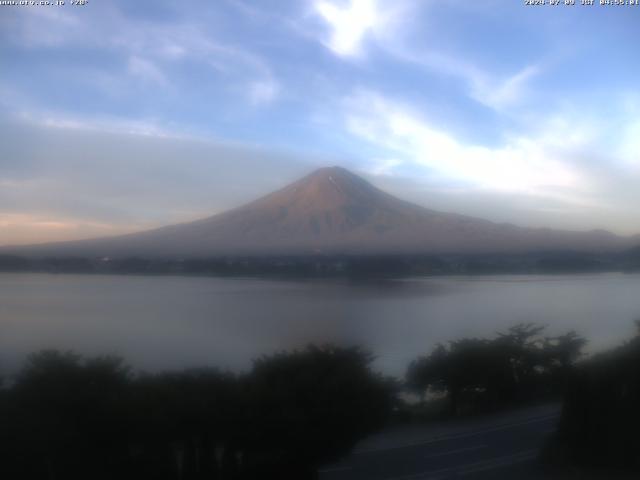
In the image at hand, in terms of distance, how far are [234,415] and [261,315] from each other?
3.41m

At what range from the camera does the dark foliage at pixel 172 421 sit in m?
5.22

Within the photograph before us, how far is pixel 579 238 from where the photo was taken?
1266 cm

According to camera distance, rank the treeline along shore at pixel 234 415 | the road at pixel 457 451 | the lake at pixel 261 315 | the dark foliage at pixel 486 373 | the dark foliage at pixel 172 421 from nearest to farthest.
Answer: the dark foliage at pixel 172 421 < the treeline along shore at pixel 234 415 < the road at pixel 457 451 < the lake at pixel 261 315 < the dark foliage at pixel 486 373

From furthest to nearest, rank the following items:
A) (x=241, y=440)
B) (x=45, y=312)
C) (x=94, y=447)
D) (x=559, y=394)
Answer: (x=45, y=312), (x=559, y=394), (x=241, y=440), (x=94, y=447)

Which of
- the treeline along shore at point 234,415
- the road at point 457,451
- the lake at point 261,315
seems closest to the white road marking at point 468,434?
the road at point 457,451

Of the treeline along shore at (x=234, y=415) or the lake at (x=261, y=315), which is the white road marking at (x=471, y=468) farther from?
the lake at (x=261, y=315)

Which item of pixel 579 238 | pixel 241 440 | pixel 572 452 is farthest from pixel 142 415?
pixel 579 238

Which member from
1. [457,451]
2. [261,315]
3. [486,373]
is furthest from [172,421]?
[486,373]

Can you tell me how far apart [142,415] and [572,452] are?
12.6 feet

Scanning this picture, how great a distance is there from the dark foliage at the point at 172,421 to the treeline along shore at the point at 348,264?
3876mm

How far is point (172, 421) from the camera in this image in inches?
222

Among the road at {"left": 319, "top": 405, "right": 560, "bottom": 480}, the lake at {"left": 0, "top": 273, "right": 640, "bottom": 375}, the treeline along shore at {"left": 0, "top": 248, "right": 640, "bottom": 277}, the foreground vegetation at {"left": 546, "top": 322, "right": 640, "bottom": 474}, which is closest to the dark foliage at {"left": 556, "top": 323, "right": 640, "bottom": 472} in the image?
the foreground vegetation at {"left": 546, "top": 322, "right": 640, "bottom": 474}

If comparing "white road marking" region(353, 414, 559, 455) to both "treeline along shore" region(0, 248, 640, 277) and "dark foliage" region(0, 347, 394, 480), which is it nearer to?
"dark foliage" region(0, 347, 394, 480)

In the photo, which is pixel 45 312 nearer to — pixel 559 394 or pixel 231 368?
pixel 231 368
